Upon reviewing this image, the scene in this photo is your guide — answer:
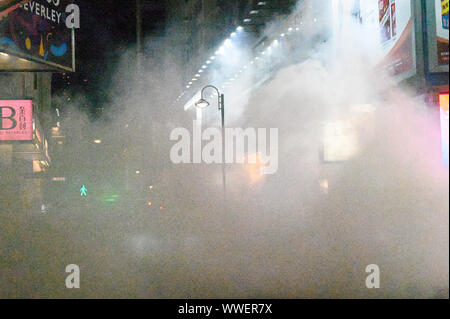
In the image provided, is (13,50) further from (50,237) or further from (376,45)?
(376,45)

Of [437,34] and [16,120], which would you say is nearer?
→ [437,34]

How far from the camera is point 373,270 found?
12.8ft

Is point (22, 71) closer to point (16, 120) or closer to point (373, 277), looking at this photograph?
point (16, 120)

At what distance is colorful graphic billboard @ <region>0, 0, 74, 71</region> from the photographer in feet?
16.4

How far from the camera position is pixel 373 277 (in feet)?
12.5

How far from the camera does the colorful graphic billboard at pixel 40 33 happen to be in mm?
4999

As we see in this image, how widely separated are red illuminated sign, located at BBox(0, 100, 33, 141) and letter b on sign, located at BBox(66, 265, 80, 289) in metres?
3.42

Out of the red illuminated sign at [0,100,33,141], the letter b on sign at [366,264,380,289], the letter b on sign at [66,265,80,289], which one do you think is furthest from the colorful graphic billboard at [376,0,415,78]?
the red illuminated sign at [0,100,33,141]

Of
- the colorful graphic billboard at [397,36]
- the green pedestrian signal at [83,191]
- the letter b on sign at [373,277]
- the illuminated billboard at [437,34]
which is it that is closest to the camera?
the letter b on sign at [373,277]

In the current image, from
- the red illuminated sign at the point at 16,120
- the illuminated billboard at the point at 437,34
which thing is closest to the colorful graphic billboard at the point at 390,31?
the illuminated billboard at the point at 437,34

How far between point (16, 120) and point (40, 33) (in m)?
2.04

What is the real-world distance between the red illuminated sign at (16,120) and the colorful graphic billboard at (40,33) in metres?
1.68

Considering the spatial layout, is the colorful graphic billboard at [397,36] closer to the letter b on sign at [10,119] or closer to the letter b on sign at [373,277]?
the letter b on sign at [373,277]

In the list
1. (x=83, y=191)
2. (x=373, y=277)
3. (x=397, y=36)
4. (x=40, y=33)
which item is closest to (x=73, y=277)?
(x=373, y=277)
